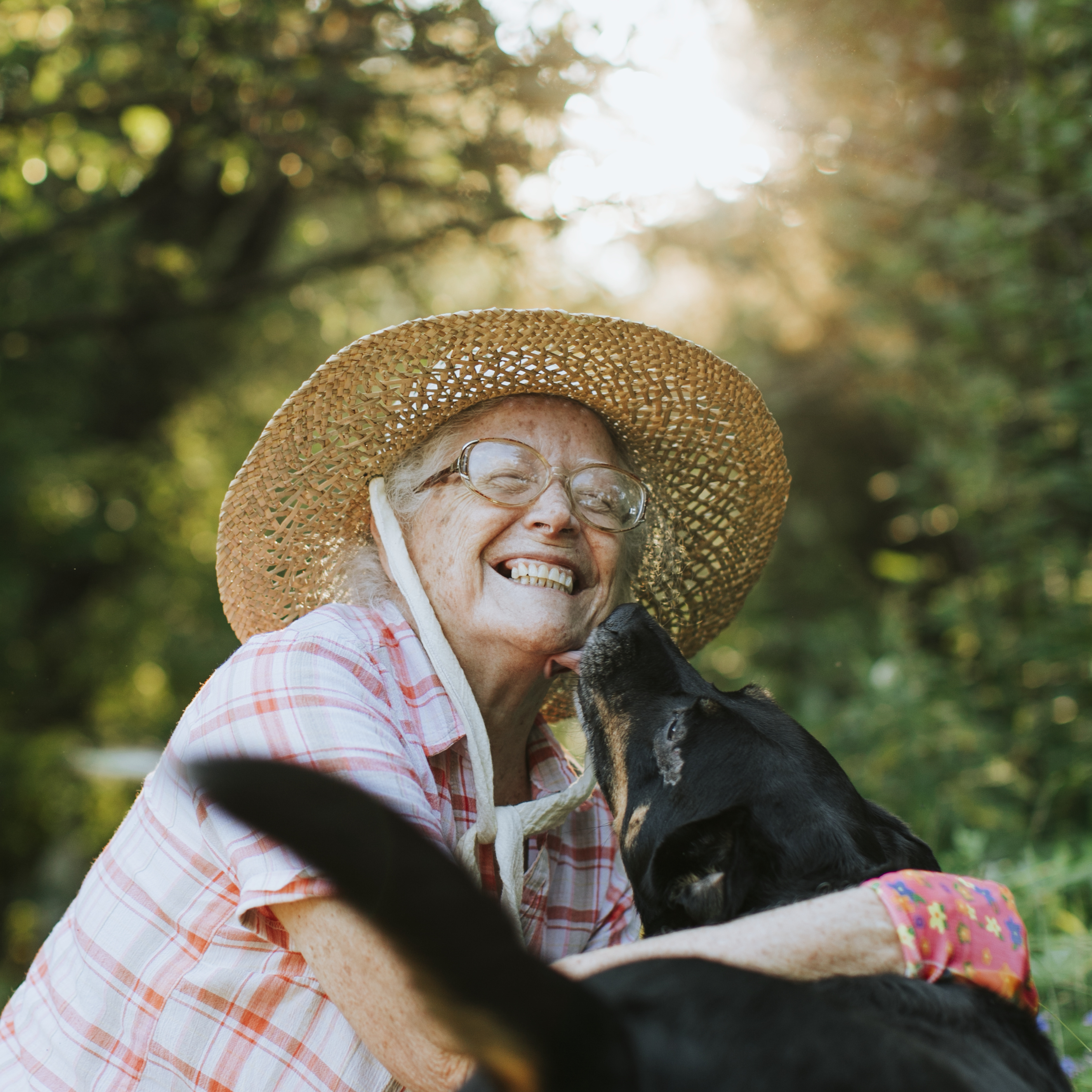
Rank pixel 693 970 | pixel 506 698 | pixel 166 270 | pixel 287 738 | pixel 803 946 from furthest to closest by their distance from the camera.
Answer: pixel 166 270 → pixel 506 698 → pixel 287 738 → pixel 803 946 → pixel 693 970

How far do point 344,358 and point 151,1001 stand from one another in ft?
4.86

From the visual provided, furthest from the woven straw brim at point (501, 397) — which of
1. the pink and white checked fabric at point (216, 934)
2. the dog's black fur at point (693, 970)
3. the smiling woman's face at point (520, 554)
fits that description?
the dog's black fur at point (693, 970)

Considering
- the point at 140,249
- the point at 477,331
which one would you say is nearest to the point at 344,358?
the point at 477,331

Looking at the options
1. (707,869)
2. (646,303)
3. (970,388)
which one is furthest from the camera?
(646,303)

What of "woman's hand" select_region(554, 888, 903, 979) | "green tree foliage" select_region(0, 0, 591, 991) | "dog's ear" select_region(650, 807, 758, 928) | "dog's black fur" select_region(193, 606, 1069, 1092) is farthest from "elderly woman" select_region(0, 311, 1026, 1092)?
"green tree foliage" select_region(0, 0, 591, 991)

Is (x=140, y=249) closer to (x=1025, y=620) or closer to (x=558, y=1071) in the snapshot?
(x=1025, y=620)

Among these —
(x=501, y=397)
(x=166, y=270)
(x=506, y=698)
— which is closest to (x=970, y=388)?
(x=501, y=397)

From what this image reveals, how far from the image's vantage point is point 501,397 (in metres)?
2.46

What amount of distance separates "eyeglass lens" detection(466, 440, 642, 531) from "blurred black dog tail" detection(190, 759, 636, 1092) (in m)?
1.40

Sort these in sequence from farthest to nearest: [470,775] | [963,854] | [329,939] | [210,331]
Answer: [210,331] → [963,854] → [470,775] → [329,939]

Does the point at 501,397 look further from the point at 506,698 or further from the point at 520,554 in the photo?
the point at 506,698

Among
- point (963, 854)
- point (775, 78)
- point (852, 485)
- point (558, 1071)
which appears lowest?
point (852, 485)

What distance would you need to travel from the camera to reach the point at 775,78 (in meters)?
4.40

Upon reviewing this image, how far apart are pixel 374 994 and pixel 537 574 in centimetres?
105
